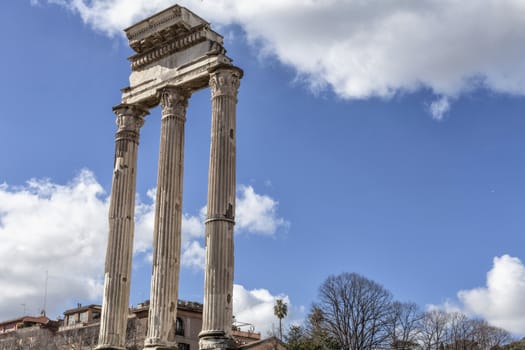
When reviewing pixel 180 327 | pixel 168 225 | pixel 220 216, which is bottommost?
pixel 220 216

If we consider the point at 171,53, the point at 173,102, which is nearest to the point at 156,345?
the point at 173,102

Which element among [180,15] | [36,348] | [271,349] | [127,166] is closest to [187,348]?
[271,349]

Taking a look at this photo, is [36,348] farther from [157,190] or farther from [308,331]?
[157,190]

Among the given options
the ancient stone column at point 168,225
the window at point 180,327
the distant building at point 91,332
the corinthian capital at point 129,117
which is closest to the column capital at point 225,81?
the ancient stone column at point 168,225

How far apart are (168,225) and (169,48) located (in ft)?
23.3

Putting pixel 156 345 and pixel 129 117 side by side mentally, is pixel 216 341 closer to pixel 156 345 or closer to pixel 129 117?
pixel 156 345

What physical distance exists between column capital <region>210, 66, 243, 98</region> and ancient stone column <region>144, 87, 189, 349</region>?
221 cm

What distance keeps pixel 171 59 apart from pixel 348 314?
40946 mm

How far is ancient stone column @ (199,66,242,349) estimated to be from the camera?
2123 cm

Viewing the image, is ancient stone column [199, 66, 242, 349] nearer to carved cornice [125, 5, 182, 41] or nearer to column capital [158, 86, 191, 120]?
column capital [158, 86, 191, 120]

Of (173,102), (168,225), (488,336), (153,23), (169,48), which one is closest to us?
(168,225)

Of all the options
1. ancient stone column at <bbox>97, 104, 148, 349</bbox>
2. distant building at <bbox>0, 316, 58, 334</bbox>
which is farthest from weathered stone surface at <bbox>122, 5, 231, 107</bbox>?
distant building at <bbox>0, 316, 58, 334</bbox>

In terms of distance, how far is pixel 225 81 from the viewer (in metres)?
24.4

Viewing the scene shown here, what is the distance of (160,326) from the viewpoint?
22.9 m
